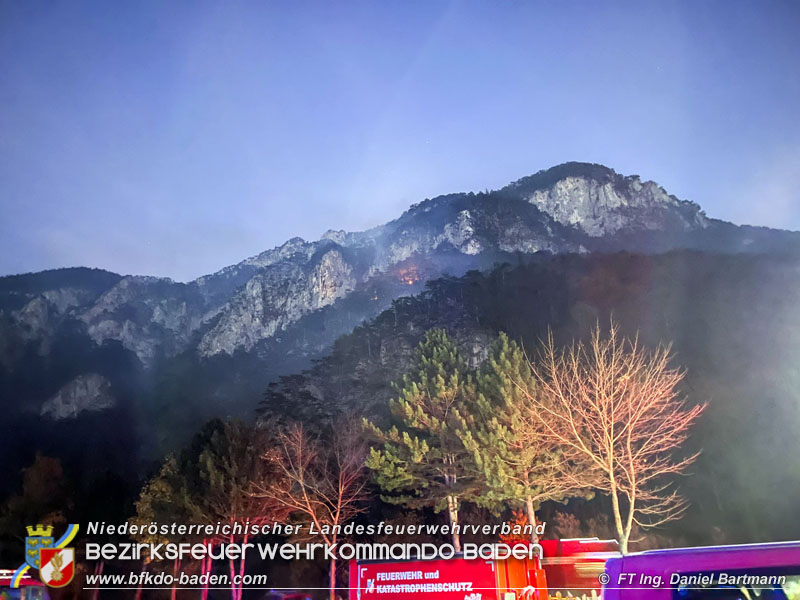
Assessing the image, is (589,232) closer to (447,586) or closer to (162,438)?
(162,438)

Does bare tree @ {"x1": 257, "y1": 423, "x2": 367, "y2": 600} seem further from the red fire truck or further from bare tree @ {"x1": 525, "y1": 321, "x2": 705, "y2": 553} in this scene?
bare tree @ {"x1": 525, "y1": 321, "x2": 705, "y2": 553}

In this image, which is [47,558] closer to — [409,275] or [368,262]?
[409,275]

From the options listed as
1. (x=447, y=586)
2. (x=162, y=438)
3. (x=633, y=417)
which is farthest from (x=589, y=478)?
(x=162, y=438)

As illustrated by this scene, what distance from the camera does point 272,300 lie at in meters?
91.6

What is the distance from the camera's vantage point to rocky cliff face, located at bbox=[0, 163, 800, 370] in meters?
80.8

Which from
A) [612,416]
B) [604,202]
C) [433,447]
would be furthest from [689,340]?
[604,202]

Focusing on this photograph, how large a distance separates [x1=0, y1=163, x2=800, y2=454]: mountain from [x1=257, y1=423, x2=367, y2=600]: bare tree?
43.6 metres

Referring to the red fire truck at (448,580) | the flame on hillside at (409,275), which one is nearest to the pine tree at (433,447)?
the red fire truck at (448,580)

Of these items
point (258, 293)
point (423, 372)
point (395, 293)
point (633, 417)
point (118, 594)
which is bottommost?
point (118, 594)

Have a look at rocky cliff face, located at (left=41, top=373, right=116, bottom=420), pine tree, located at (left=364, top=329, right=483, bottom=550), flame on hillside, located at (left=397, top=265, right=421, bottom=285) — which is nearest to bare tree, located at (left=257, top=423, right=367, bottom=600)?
pine tree, located at (left=364, top=329, right=483, bottom=550)

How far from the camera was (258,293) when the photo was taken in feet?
308

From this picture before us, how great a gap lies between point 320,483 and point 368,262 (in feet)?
248

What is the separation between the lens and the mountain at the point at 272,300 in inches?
2950

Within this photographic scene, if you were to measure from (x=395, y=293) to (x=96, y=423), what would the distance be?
142 ft
